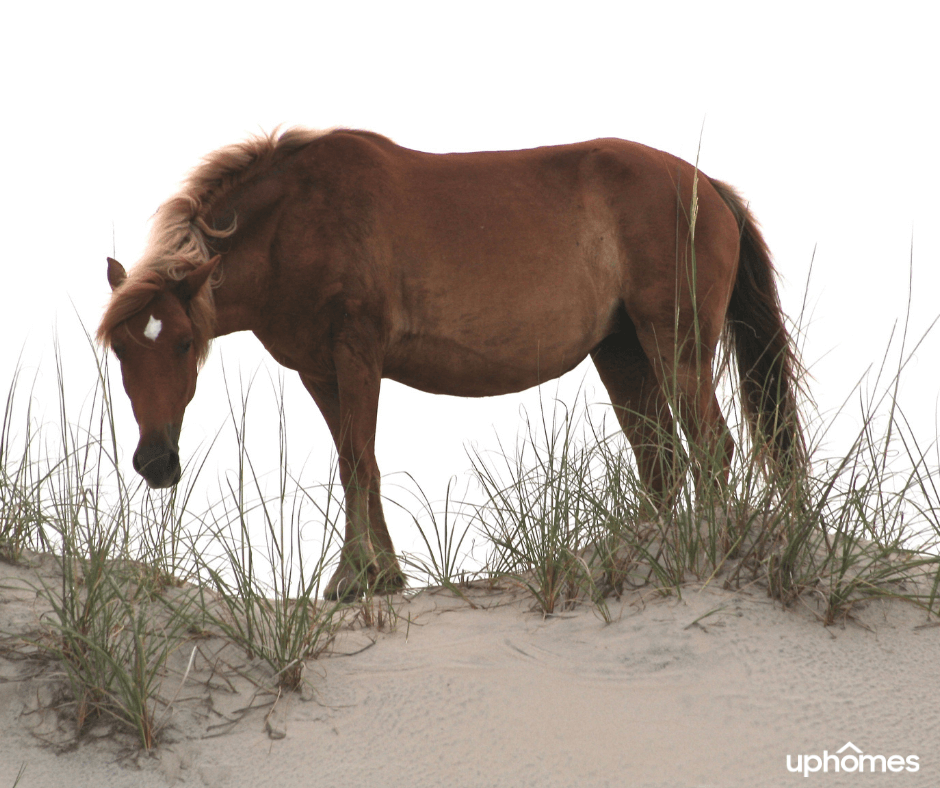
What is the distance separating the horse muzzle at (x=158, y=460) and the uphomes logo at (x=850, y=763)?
6.84 feet

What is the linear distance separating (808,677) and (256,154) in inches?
114

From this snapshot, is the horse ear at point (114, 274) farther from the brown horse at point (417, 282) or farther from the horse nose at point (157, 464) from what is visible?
the horse nose at point (157, 464)

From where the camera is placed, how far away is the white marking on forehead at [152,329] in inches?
133

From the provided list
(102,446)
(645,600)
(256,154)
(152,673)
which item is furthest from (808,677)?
(256,154)

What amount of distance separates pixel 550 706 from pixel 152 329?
1.86 meters

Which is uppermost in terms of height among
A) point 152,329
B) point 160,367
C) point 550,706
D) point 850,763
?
point 152,329

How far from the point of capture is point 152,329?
338 centimetres

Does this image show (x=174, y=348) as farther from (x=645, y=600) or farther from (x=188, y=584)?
(x=645, y=600)

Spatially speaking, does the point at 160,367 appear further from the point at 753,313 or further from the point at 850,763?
the point at 753,313

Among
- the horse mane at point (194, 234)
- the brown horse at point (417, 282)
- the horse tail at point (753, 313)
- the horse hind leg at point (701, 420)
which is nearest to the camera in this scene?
the horse hind leg at point (701, 420)

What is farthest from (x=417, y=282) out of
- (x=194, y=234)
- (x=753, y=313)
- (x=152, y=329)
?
(x=753, y=313)

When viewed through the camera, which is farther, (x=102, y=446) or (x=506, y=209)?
(x=506, y=209)

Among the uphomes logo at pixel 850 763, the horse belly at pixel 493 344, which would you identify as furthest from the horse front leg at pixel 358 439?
the uphomes logo at pixel 850 763

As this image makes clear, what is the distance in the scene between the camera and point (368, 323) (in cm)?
386
